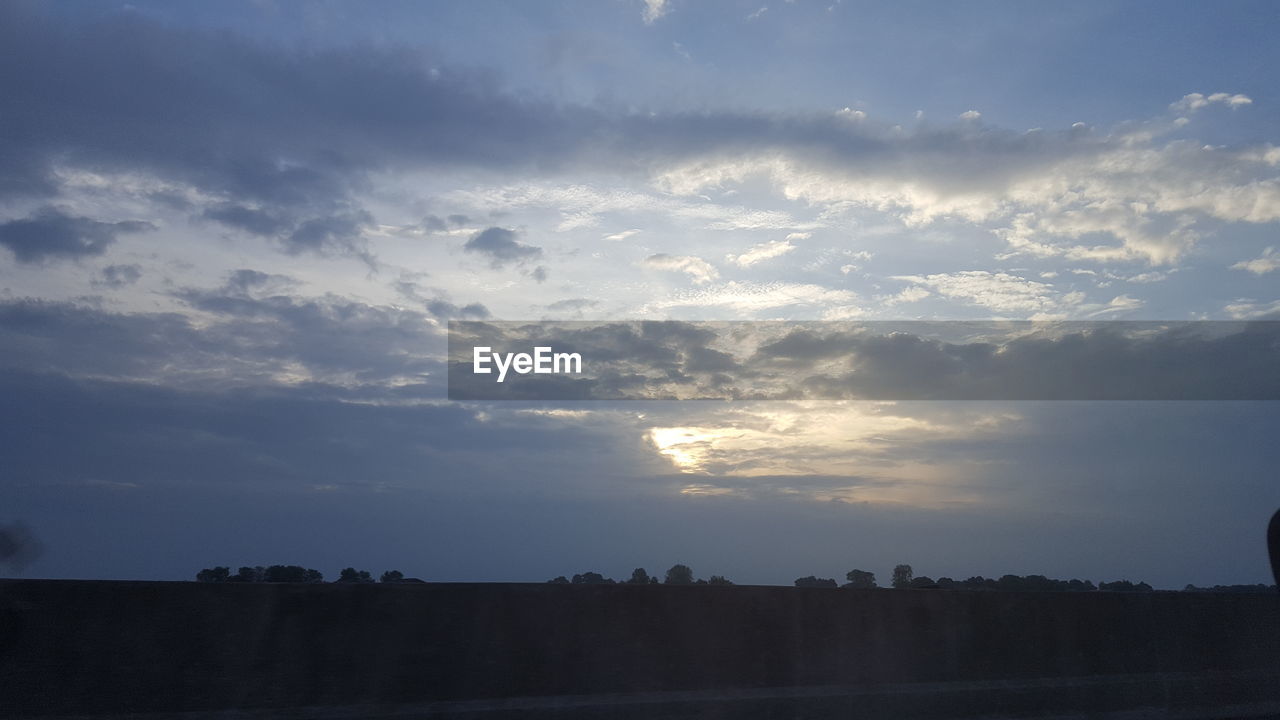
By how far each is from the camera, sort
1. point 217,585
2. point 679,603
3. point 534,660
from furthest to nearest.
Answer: point 679,603
point 534,660
point 217,585

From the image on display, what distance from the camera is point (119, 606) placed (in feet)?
26.7

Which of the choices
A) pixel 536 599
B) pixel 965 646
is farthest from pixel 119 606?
pixel 965 646

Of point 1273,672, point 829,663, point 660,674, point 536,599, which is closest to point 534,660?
point 536,599

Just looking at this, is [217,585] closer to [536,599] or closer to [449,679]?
[449,679]

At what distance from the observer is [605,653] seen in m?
9.61

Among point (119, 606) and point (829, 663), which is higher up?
point (119, 606)

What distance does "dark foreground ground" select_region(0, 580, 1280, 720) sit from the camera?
26.4 ft

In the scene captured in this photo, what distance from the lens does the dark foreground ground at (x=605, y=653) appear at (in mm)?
8055

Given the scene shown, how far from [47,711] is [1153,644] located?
12649mm

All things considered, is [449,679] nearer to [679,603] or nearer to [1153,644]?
[679,603]

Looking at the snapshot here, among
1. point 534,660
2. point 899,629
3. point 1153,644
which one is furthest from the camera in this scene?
point 1153,644

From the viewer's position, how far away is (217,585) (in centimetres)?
838

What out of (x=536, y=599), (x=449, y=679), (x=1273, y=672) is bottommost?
(x=1273, y=672)

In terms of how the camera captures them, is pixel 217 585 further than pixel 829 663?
No
